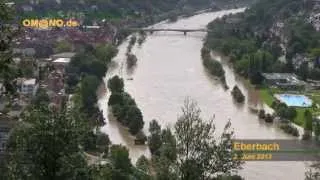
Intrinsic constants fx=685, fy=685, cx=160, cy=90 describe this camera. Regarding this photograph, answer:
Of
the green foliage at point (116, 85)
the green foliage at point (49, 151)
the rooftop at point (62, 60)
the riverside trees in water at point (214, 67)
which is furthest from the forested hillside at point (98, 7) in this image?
the green foliage at point (49, 151)

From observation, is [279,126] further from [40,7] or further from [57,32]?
[40,7]

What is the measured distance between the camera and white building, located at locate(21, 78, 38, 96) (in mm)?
8422

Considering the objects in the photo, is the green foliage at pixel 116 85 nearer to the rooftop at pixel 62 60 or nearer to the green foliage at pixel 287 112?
the rooftop at pixel 62 60

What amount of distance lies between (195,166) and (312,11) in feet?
48.9

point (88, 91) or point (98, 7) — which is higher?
point (98, 7)

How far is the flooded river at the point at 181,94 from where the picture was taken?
22.2 feet

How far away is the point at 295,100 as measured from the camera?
9.71 m

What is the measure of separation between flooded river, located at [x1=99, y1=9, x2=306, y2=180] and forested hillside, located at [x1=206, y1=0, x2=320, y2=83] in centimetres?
39

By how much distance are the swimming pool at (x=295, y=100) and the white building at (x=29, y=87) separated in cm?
342

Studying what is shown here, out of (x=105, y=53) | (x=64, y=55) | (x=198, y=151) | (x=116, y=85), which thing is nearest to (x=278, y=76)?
(x=116, y=85)

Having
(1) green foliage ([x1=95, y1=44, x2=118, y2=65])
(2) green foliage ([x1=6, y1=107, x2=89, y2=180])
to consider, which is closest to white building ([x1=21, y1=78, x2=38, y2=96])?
(1) green foliage ([x1=95, y1=44, x2=118, y2=65])

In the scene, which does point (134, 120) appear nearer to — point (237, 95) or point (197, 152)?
point (237, 95)

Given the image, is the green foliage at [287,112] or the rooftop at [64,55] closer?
the green foliage at [287,112]

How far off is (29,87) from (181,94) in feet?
8.01
